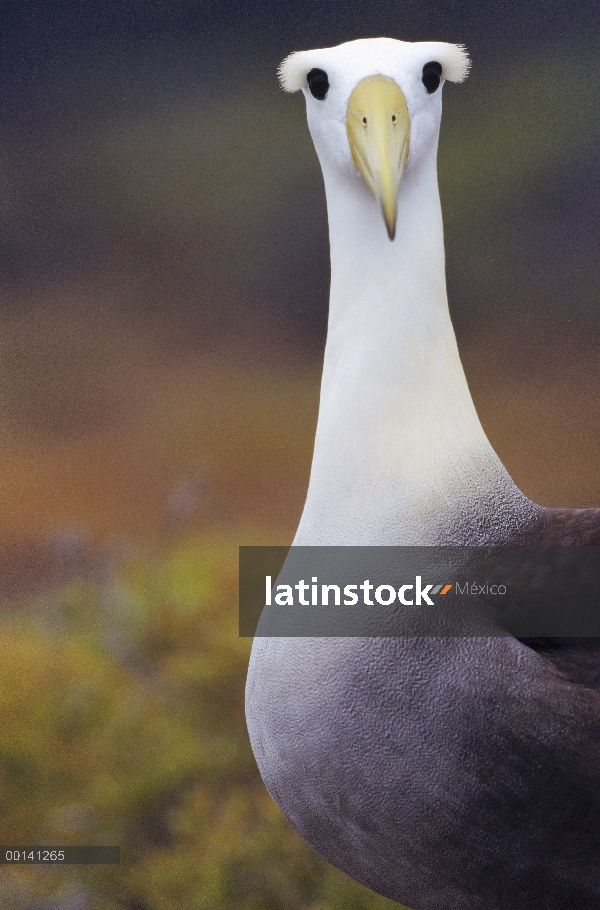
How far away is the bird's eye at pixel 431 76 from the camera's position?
3.92ft

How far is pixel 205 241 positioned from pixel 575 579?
1039 millimetres

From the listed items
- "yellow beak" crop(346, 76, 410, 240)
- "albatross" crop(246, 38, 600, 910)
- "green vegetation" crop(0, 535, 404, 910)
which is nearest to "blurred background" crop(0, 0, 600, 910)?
"green vegetation" crop(0, 535, 404, 910)

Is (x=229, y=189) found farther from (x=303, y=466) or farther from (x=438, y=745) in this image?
(x=438, y=745)

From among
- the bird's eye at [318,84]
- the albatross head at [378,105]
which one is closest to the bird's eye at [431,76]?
the albatross head at [378,105]

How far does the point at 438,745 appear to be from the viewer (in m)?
1.09

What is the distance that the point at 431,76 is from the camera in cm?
120

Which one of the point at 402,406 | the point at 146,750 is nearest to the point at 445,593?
the point at 402,406

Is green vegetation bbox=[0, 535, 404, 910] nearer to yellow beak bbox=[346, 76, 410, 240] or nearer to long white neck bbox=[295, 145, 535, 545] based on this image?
long white neck bbox=[295, 145, 535, 545]

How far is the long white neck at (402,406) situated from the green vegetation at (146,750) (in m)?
0.74

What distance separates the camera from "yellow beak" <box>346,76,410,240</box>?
1.10 m

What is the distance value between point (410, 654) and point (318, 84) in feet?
2.30

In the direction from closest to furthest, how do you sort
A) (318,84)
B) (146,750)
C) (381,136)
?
(381,136) < (318,84) < (146,750)

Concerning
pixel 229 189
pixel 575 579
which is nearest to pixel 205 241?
pixel 229 189

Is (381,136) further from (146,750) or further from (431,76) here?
(146,750)
